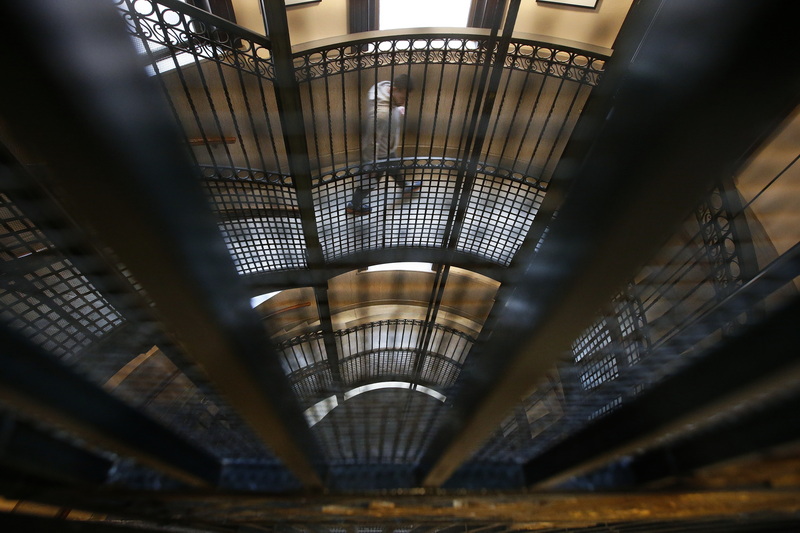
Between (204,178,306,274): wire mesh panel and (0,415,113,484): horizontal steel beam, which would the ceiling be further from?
(204,178,306,274): wire mesh panel

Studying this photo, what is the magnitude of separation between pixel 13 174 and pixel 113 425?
1.15ft

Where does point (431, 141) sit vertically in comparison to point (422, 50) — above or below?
below

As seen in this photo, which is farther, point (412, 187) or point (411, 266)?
point (411, 266)

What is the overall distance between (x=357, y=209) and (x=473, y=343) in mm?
1847

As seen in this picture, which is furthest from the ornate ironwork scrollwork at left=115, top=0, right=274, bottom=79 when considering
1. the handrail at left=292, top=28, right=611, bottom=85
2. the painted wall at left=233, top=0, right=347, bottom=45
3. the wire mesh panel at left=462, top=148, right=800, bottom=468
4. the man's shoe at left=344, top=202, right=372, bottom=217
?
the wire mesh panel at left=462, top=148, right=800, bottom=468

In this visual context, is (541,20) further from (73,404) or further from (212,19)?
(73,404)

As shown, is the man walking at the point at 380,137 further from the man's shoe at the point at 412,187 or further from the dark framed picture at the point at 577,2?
the dark framed picture at the point at 577,2

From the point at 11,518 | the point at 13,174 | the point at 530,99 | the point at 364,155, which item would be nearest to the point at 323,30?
the point at 364,155

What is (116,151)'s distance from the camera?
26 centimetres

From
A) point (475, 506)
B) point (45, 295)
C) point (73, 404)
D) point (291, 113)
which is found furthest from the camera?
point (291, 113)

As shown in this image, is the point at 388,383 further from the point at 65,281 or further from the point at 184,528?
the point at 65,281

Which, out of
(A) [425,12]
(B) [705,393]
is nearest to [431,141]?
(A) [425,12]

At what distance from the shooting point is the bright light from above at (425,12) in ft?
7.98

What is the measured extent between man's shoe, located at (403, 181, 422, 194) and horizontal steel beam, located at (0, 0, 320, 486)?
2.22m
